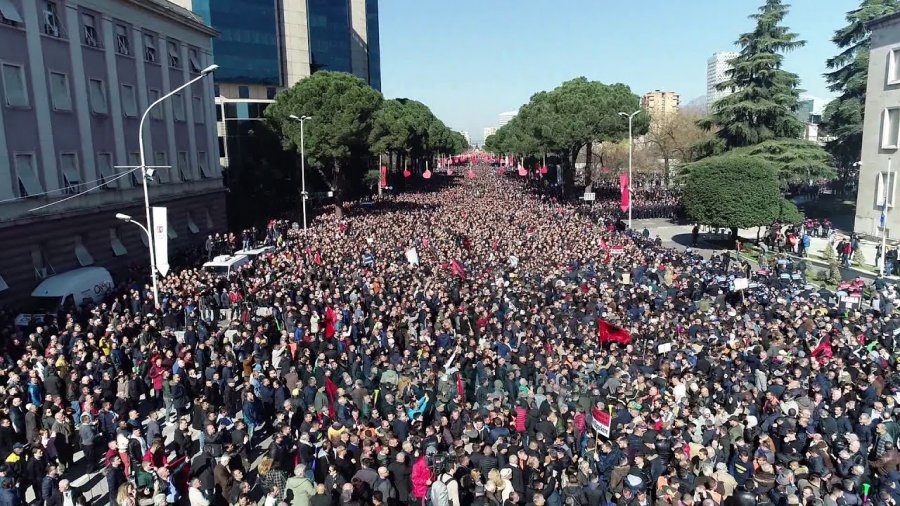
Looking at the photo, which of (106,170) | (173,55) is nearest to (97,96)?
(106,170)

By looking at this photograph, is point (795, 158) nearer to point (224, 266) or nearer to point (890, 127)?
point (890, 127)

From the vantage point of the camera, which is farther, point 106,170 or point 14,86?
point 106,170

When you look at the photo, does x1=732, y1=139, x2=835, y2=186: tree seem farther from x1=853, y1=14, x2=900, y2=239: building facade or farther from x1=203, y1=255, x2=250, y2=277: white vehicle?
x1=203, y1=255, x2=250, y2=277: white vehicle

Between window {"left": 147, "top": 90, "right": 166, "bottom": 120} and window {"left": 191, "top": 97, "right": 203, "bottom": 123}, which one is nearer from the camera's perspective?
window {"left": 147, "top": 90, "right": 166, "bottom": 120}

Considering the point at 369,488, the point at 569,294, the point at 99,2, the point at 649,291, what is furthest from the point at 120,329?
the point at 99,2

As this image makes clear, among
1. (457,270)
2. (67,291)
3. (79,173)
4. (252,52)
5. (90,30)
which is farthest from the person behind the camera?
(252,52)

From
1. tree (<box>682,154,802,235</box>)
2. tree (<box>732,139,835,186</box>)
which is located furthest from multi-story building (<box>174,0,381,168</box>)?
tree (<box>732,139,835,186</box>)
